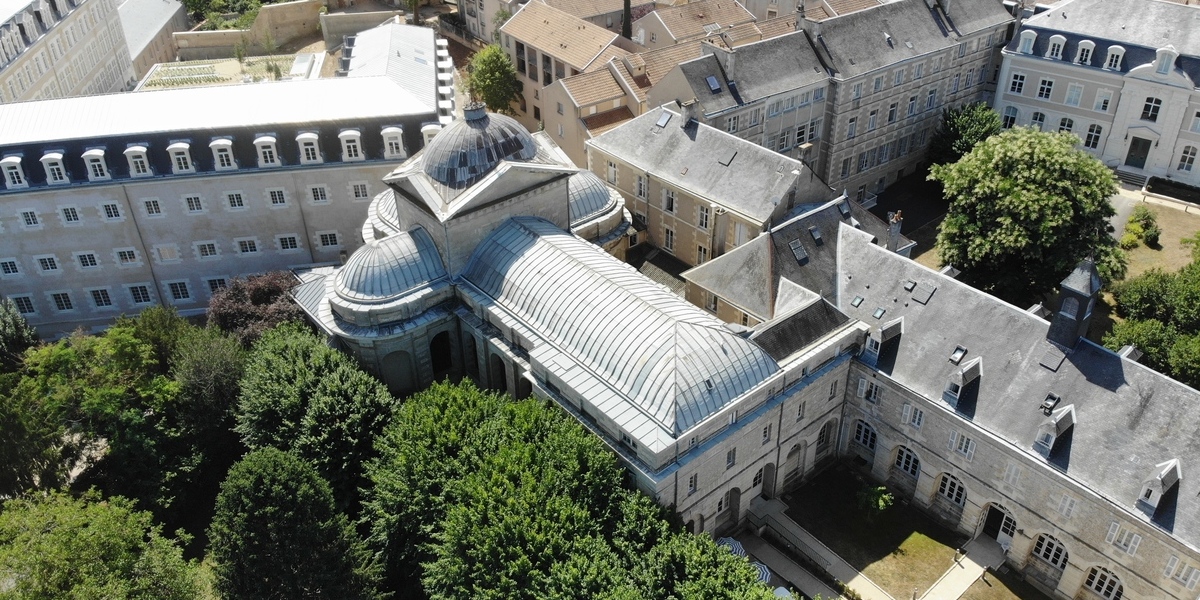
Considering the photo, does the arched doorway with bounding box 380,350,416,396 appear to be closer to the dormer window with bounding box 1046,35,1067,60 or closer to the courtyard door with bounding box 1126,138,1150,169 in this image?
the dormer window with bounding box 1046,35,1067,60

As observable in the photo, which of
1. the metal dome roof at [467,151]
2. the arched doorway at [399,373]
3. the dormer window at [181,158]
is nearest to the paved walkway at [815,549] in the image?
the arched doorway at [399,373]

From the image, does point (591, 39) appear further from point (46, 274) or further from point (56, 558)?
point (56, 558)

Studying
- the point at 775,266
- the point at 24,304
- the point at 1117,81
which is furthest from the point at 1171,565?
the point at 24,304

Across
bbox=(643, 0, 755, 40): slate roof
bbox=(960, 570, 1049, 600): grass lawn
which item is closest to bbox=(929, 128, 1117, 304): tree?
bbox=(960, 570, 1049, 600): grass lawn

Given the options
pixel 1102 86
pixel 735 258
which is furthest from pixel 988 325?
Result: pixel 1102 86

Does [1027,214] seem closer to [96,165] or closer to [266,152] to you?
[266,152]

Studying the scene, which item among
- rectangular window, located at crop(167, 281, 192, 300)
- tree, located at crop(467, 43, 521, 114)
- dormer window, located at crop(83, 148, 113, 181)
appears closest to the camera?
dormer window, located at crop(83, 148, 113, 181)

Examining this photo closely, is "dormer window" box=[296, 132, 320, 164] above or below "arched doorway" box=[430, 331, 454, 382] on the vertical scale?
above
